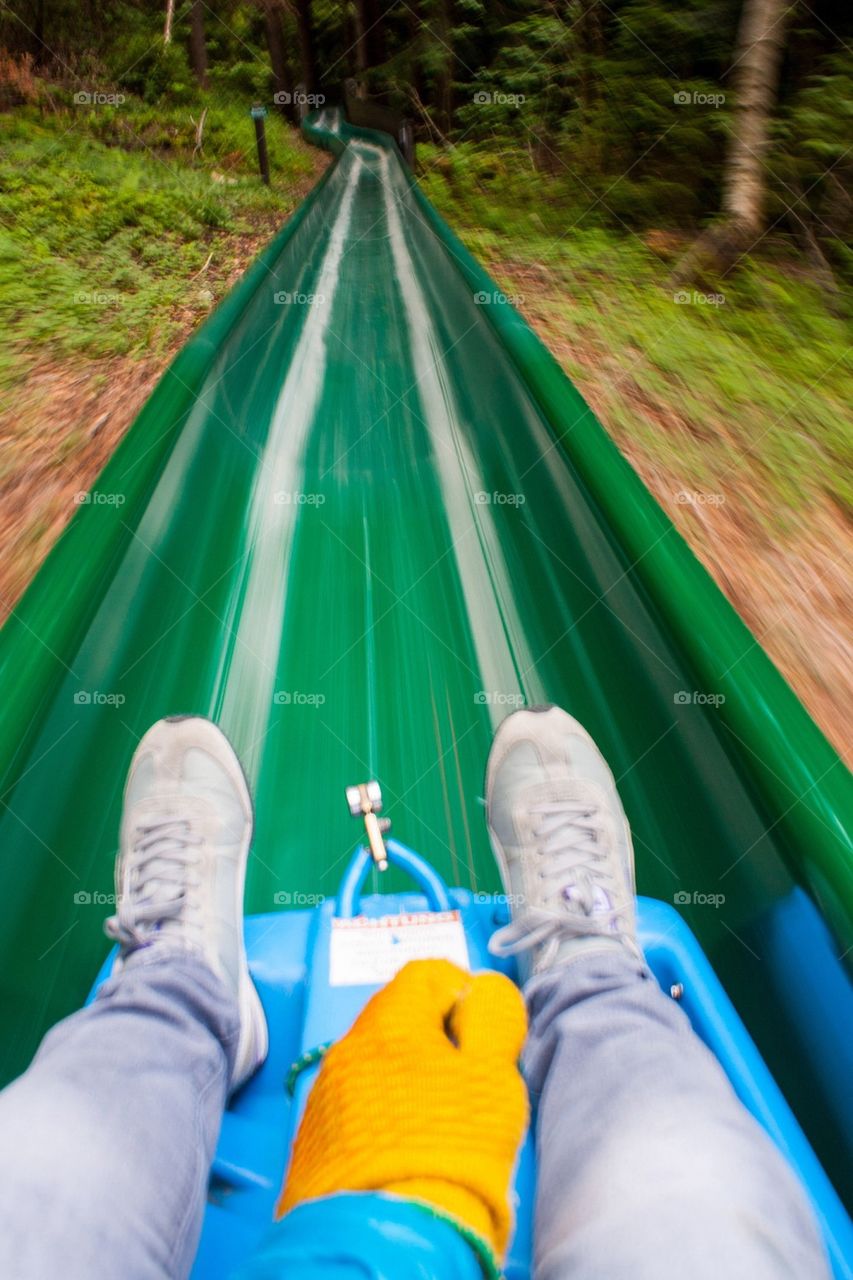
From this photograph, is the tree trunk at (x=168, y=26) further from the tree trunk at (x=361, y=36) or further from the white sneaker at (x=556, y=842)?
the white sneaker at (x=556, y=842)

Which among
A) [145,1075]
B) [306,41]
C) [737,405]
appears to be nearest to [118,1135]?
[145,1075]

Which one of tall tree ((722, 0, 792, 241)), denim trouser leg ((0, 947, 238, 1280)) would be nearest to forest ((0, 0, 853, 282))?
tall tree ((722, 0, 792, 241))

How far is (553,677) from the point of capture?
1380 millimetres

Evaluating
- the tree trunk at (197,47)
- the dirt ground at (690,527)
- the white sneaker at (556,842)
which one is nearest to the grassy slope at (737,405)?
the dirt ground at (690,527)

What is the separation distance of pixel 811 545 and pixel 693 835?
3.00ft

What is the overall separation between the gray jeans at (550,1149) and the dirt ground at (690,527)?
73 cm

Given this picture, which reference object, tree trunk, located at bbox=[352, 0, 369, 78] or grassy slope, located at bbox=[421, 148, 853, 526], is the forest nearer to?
grassy slope, located at bbox=[421, 148, 853, 526]

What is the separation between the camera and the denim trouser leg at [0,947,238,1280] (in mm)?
503

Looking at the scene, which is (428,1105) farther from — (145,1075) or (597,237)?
(597,237)

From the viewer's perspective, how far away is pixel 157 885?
0.91 m

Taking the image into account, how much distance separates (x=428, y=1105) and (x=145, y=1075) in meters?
0.26

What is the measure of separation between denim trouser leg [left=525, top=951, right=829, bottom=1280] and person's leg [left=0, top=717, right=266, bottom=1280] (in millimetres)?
296

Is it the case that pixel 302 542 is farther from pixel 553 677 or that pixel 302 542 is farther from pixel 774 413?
pixel 774 413

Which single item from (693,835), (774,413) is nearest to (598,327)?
(774,413)
